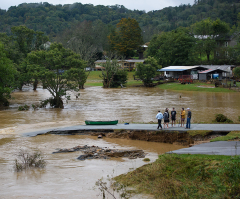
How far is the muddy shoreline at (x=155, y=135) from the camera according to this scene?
2072 centimetres

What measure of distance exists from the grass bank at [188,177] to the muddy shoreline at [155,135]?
6.19 m

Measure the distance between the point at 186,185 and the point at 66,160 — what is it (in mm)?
8165

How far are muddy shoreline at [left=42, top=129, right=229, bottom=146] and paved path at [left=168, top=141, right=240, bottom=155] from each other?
2.78m

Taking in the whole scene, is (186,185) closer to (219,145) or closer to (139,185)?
(139,185)

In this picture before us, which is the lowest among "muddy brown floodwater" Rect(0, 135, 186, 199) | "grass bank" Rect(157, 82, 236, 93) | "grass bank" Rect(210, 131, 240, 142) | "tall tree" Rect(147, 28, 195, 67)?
"muddy brown floodwater" Rect(0, 135, 186, 199)

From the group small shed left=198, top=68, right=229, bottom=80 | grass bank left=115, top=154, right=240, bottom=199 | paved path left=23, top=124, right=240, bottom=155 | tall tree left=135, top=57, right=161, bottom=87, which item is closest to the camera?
grass bank left=115, top=154, right=240, bottom=199

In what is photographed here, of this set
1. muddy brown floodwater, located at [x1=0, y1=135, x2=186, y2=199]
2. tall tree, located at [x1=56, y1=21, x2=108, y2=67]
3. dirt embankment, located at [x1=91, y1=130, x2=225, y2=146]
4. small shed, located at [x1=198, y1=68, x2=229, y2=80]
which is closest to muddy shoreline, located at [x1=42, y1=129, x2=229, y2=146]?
dirt embankment, located at [x1=91, y1=130, x2=225, y2=146]

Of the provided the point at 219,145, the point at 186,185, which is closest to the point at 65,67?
the point at 219,145

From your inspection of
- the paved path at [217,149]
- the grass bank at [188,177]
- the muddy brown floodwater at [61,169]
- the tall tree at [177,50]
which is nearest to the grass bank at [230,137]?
the paved path at [217,149]

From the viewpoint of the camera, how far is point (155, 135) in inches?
865

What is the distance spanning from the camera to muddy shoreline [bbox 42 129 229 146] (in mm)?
20719

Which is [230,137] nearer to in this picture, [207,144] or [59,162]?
[207,144]

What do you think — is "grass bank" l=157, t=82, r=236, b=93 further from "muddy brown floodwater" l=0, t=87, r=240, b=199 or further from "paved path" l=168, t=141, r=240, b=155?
"paved path" l=168, t=141, r=240, b=155

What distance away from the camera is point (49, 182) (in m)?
14.2
